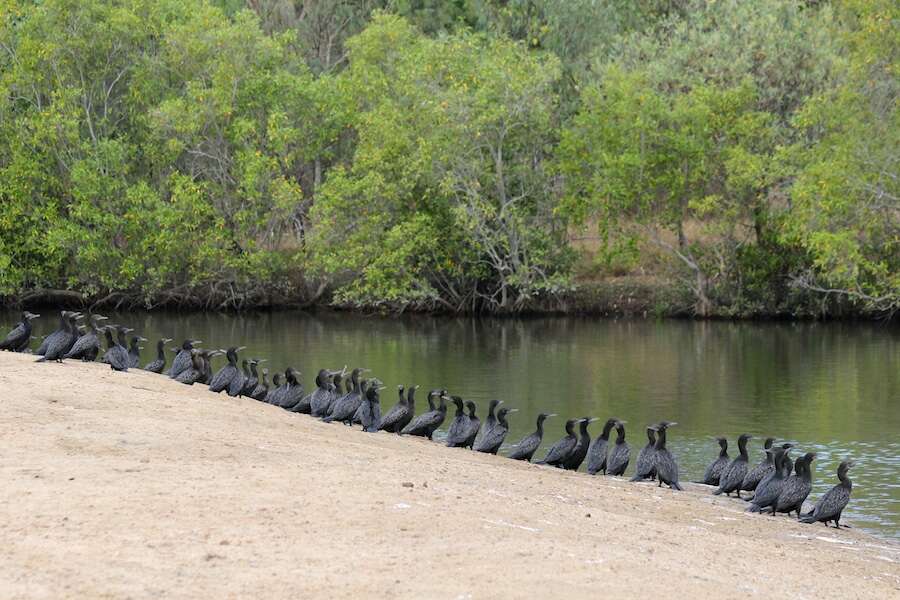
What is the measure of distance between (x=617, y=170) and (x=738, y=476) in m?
30.2

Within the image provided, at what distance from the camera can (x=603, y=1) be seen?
57.6 meters

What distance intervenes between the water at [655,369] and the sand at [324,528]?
484 cm

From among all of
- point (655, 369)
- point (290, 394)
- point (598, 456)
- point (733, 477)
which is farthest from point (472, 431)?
point (655, 369)

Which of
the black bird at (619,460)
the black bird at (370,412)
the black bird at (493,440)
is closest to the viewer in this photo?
the black bird at (619,460)

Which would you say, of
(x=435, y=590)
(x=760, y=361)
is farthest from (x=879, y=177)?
(x=435, y=590)

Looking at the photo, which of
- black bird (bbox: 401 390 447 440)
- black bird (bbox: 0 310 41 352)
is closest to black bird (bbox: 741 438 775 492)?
black bird (bbox: 401 390 447 440)

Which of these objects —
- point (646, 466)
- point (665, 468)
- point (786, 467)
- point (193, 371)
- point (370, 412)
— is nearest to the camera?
point (786, 467)

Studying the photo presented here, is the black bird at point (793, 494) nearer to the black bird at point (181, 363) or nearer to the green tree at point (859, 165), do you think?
the black bird at point (181, 363)

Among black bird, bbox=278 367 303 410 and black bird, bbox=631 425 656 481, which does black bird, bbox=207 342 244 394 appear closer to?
black bird, bbox=278 367 303 410

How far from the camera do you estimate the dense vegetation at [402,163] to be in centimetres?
4697

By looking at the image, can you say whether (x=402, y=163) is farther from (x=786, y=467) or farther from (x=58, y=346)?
(x=786, y=467)

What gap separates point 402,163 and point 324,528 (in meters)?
38.4

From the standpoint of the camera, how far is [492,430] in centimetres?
2066

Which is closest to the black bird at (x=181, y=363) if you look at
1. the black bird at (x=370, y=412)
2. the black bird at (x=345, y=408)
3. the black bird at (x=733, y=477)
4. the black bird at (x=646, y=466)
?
the black bird at (x=345, y=408)
